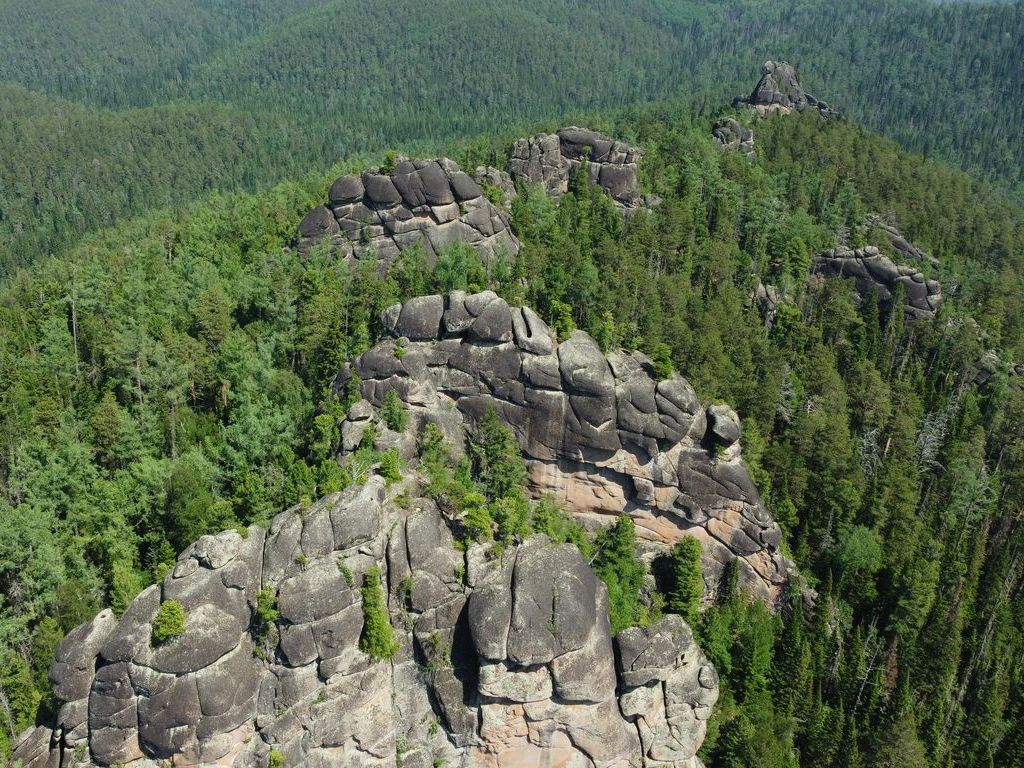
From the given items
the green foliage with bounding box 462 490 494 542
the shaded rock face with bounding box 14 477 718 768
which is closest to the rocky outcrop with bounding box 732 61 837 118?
the green foliage with bounding box 462 490 494 542

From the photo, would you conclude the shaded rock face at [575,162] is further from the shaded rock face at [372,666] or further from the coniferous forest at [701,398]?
the shaded rock face at [372,666]

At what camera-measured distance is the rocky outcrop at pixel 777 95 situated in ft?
537

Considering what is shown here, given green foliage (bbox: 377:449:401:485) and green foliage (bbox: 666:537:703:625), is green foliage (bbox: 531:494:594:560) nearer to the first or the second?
green foliage (bbox: 666:537:703:625)

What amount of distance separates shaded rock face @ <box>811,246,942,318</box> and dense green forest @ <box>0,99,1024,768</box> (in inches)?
107

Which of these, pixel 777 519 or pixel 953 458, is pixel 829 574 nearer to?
pixel 777 519

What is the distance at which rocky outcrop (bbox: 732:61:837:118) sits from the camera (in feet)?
537

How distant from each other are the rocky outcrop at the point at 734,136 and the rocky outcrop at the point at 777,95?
2507 centimetres

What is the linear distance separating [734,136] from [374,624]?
118689 millimetres

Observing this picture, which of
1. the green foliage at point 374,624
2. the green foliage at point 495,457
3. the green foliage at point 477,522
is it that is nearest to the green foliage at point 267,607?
the green foliage at point 374,624

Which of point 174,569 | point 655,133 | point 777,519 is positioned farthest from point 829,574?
point 655,133

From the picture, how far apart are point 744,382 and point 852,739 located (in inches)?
1393

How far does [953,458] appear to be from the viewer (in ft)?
274

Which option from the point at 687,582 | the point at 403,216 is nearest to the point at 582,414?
the point at 687,582

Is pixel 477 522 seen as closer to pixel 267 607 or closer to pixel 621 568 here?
pixel 267 607
